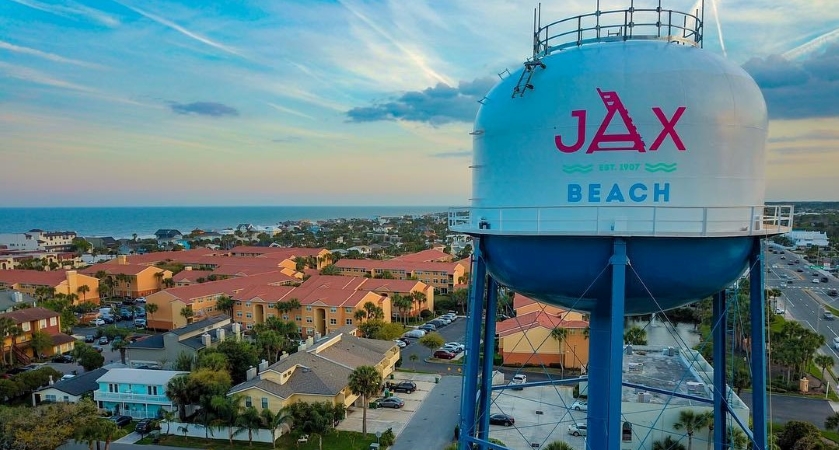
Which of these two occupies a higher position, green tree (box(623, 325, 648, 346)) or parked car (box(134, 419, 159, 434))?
green tree (box(623, 325, 648, 346))

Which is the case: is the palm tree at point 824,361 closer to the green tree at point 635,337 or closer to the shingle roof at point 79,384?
the green tree at point 635,337

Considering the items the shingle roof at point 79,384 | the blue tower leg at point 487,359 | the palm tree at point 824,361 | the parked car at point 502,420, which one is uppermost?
the blue tower leg at point 487,359

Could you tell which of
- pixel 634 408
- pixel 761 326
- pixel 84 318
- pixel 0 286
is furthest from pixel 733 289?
pixel 0 286

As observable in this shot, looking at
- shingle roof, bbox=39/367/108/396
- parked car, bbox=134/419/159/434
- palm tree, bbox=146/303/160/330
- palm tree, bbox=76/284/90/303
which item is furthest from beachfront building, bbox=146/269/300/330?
parked car, bbox=134/419/159/434

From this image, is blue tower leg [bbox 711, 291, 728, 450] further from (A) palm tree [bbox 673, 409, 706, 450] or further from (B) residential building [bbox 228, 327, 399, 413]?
(B) residential building [bbox 228, 327, 399, 413]

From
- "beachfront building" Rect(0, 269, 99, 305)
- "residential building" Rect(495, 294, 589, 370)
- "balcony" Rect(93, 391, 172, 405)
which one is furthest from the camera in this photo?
"beachfront building" Rect(0, 269, 99, 305)

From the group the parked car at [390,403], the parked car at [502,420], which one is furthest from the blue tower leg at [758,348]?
the parked car at [390,403]

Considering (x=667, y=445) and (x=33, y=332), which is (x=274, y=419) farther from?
(x=33, y=332)
